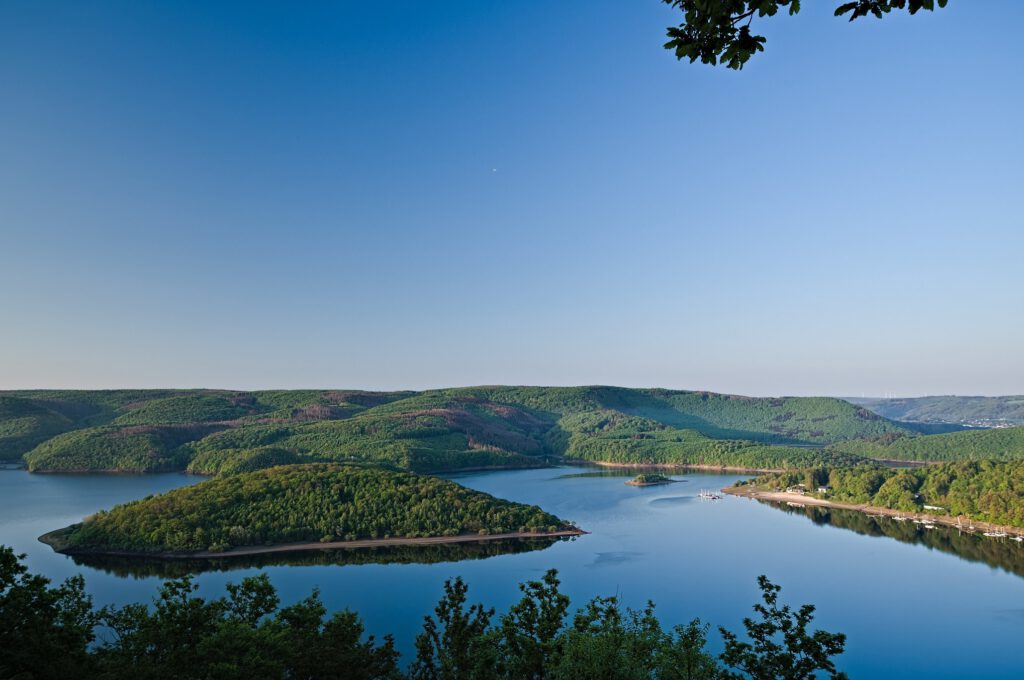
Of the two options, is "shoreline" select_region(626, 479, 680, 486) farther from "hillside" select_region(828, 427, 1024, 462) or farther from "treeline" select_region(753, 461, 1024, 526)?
"hillside" select_region(828, 427, 1024, 462)

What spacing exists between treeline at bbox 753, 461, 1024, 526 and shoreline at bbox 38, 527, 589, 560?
57.7 metres

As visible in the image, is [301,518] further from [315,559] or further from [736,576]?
[736,576]

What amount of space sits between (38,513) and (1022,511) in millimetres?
144683

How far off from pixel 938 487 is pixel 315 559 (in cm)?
9782

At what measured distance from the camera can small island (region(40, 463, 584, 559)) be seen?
69812 millimetres

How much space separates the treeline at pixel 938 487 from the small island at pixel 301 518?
192 feet

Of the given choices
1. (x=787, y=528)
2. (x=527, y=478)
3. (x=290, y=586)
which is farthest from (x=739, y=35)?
(x=527, y=478)

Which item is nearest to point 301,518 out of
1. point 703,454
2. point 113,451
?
point 113,451

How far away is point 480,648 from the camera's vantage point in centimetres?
2150

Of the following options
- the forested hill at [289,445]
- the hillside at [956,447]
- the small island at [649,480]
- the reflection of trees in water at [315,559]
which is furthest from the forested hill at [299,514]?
the hillside at [956,447]

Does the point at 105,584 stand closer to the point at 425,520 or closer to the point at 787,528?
the point at 425,520

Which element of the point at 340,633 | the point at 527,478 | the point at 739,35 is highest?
the point at 739,35

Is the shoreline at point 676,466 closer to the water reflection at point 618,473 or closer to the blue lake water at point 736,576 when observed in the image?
the water reflection at point 618,473

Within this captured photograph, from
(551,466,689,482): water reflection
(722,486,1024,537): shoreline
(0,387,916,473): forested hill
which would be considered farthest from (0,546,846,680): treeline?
(551,466,689,482): water reflection
